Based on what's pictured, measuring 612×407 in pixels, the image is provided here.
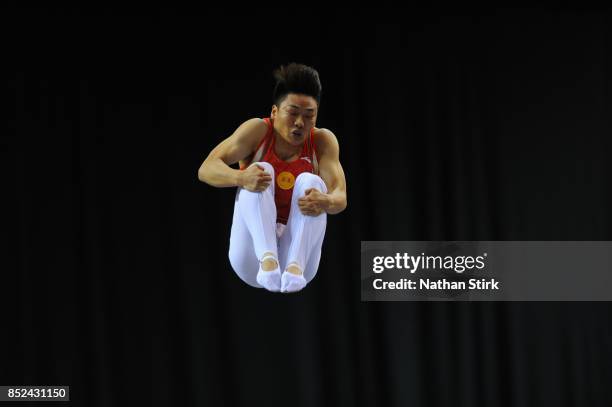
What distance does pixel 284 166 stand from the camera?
132 inches

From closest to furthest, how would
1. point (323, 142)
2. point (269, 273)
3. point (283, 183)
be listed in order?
point (269, 273) < point (283, 183) < point (323, 142)

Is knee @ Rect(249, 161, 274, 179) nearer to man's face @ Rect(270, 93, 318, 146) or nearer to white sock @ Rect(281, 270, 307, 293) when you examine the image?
man's face @ Rect(270, 93, 318, 146)

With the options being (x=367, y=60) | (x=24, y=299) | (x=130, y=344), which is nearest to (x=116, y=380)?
(x=130, y=344)

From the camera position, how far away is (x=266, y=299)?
15.5ft

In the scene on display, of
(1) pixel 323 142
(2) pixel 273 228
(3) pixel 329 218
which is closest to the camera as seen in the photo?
(2) pixel 273 228

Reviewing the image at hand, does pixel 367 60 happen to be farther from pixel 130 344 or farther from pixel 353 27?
pixel 130 344

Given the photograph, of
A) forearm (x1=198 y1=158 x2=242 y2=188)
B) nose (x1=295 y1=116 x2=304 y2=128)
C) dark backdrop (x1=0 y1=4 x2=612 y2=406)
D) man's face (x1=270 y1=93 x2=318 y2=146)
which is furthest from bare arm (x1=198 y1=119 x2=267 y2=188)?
dark backdrop (x1=0 y1=4 x2=612 y2=406)

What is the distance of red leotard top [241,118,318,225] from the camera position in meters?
3.32

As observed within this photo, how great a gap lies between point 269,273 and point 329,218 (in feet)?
5.64

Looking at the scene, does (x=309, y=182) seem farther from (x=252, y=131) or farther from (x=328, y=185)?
(x=252, y=131)

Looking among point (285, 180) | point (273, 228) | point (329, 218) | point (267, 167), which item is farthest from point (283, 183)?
point (329, 218)

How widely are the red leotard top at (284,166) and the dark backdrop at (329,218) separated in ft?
4.21

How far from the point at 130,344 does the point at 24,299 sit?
2.08 ft

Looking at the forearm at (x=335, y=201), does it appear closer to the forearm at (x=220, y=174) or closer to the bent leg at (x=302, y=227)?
the bent leg at (x=302, y=227)
